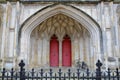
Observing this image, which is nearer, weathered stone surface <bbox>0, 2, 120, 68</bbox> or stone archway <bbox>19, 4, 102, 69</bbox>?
weathered stone surface <bbox>0, 2, 120, 68</bbox>

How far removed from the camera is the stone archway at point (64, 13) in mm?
11898

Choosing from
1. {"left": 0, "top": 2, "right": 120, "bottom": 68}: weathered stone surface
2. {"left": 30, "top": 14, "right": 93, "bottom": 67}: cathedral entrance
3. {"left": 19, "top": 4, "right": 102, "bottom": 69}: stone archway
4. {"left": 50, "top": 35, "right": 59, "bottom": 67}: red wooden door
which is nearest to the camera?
{"left": 0, "top": 2, "right": 120, "bottom": 68}: weathered stone surface

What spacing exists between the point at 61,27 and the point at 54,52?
1.74 meters

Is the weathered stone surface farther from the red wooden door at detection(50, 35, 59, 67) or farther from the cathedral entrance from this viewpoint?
the red wooden door at detection(50, 35, 59, 67)

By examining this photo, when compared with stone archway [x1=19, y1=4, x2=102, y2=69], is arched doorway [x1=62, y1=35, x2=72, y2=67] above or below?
below

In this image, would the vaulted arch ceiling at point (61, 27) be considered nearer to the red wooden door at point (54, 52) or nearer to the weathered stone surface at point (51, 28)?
the weathered stone surface at point (51, 28)

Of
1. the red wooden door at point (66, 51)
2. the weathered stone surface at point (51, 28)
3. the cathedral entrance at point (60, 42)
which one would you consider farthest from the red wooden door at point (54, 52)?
the red wooden door at point (66, 51)

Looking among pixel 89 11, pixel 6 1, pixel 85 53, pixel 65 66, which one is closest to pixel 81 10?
pixel 89 11

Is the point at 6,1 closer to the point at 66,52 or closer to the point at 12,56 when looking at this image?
the point at 12,56

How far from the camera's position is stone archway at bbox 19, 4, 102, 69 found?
39.0 feet

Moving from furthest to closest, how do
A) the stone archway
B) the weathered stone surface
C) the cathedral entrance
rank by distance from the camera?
1. the cathedral entrance
2. the stone archway
3. the weathered stone surface

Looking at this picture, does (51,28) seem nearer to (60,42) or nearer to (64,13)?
(60,42)

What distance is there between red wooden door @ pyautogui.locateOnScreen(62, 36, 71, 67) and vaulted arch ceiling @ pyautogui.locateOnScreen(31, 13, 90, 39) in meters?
0.39

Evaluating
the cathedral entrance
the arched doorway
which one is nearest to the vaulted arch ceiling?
the cathedral entrance
